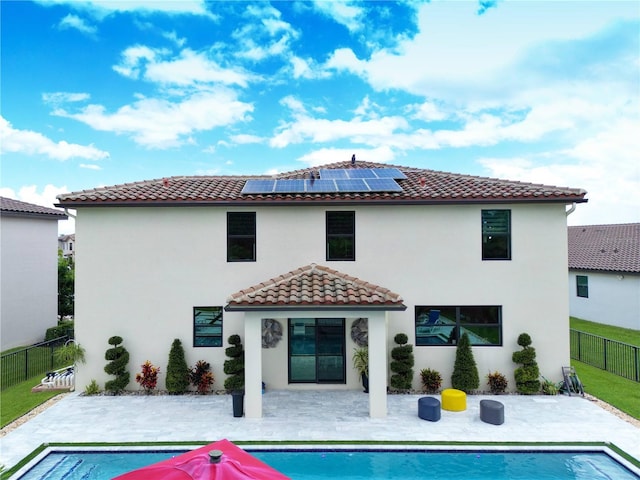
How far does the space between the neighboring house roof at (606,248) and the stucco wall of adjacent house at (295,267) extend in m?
17.1

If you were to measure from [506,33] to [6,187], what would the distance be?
34.0 m

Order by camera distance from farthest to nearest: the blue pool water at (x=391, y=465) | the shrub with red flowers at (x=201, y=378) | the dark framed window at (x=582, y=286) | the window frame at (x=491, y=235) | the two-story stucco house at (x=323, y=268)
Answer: the dark framed window at (x=582, y=286) < the window frame at (x=491, y=235) < the two-story stucco house at (x=323, y=268) < the shrub with red flowers at (x=201, y=378) < the blue pool water at (x=391, y=465)

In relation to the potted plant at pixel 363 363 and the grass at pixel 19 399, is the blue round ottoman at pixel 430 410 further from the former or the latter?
the grass at pixel 19 399

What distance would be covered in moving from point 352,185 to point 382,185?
4.14ft

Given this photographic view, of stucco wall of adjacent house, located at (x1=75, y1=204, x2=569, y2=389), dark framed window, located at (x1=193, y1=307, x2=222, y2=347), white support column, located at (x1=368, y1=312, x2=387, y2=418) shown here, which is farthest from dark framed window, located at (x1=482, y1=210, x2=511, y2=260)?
dark framed window, located at (x1=193, y1=307, x2=222, y2=347)

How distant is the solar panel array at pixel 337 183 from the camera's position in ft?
46.5

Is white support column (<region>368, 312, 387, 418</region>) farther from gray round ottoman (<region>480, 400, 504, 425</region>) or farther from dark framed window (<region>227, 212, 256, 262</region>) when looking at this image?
dark framed window (<region>227, 212, 256, 262</region>)

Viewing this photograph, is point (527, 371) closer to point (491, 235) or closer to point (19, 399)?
point (491, 235)

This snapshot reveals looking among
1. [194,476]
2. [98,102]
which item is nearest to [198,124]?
[98,102]

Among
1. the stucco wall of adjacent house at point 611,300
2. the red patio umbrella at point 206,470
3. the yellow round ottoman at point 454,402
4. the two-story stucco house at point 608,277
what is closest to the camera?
the red patio umbrella at point 206,470

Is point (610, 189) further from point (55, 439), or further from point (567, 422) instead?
point (55, 439)

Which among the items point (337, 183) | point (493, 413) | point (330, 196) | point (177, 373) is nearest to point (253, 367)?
point (177, 373)

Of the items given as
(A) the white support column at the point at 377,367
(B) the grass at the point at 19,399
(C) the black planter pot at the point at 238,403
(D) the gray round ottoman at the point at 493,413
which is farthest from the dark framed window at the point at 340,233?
(B) the grass at the point at 19,399

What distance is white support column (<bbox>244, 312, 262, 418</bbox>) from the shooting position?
11219 millimetres
